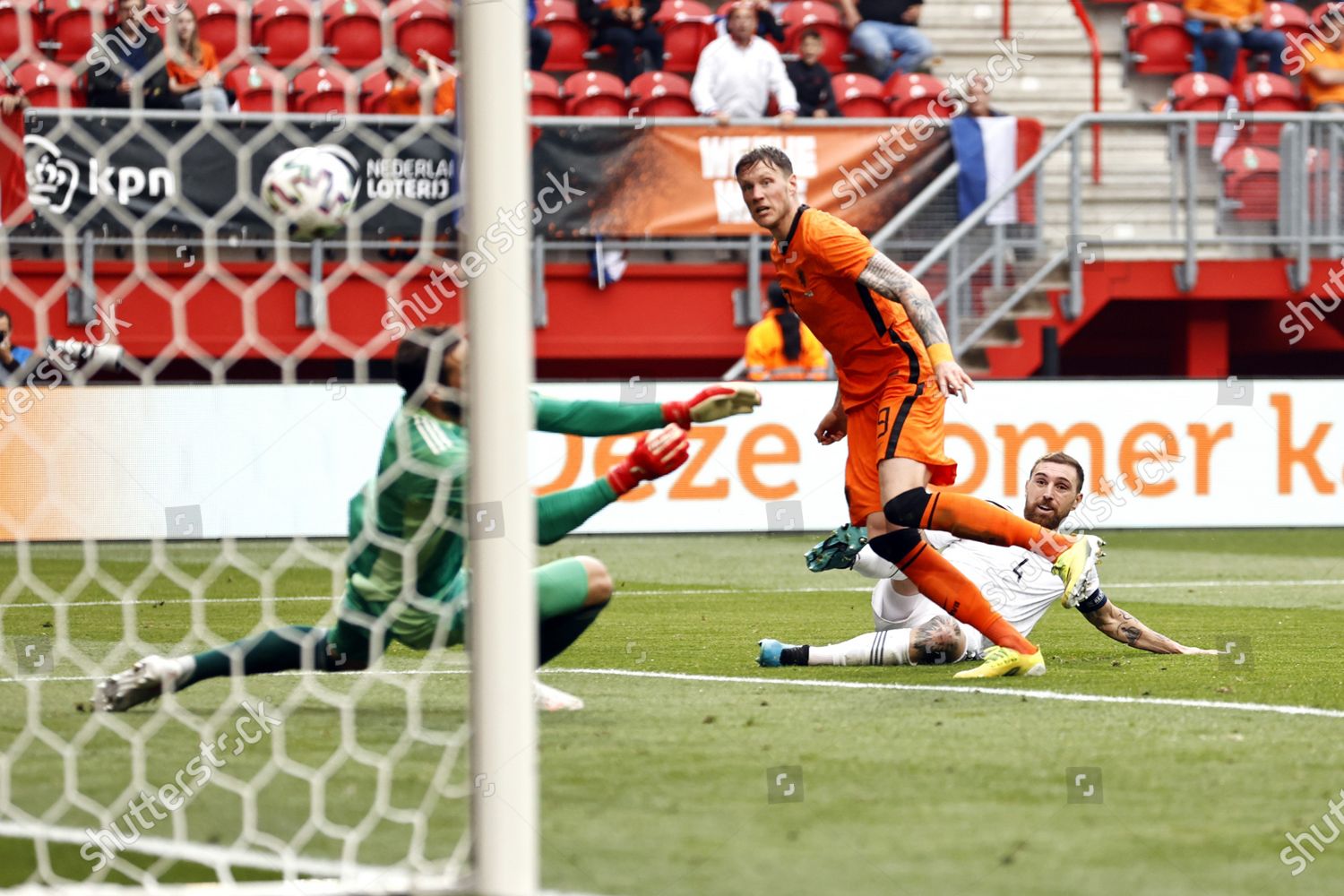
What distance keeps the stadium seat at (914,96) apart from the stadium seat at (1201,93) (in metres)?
2.30

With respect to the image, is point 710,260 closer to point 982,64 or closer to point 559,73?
point 559,73

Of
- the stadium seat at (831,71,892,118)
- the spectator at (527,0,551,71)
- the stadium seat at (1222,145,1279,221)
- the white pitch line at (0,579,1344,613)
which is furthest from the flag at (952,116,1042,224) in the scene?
the white pitch line at (0,579,1344,613)

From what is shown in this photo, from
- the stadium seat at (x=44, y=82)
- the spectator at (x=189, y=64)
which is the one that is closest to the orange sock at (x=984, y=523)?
the stadium seat at (x=44, y=82)

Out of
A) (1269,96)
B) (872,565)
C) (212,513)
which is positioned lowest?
(212,513)

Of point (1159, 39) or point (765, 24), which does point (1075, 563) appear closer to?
point (765, 24)

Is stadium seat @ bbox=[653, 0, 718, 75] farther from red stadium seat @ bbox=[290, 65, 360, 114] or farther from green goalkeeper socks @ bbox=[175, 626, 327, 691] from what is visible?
green goalkeeper socks @ bbox=[175, 626, 327, 691]

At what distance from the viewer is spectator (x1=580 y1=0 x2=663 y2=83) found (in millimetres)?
15922

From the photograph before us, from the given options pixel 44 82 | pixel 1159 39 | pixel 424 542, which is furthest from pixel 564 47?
pixel 424 542

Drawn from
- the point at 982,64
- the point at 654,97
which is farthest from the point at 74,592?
the point at 982,64

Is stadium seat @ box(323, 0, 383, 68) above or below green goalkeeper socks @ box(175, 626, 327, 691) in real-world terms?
above

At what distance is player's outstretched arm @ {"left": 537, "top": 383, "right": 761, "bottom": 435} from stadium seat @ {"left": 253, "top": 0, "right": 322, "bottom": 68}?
10236 millimetres

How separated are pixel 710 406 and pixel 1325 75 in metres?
13.4

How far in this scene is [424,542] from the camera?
15.7ft

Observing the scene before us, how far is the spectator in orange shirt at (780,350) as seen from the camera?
13633 mm
